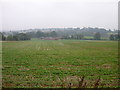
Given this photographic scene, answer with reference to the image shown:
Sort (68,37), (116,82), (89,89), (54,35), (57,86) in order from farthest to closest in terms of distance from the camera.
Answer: (54,35) → (68,37) → (116,82) → (57,86) → (89,89)

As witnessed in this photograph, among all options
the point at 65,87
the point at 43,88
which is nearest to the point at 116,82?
the point at 65,87

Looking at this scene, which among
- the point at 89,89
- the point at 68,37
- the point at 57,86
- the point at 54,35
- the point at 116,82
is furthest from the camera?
the point at 54,35

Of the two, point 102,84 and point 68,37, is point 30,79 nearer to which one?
point 102,84

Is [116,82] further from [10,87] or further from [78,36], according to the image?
[78,36]

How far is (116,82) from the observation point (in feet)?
21.4

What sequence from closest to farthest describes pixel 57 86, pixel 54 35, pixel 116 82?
1. pixel 57 86
2. pixel 116 82
3. pixel 54 35

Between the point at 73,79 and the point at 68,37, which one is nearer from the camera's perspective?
the point at 73,79

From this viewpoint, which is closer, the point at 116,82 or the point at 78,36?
the point at 116,82

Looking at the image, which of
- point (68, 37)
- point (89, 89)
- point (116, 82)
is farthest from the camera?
point (68, 37)

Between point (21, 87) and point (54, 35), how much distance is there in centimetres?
9184

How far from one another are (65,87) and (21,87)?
1.83 meters

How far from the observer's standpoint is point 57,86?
19.6 feet

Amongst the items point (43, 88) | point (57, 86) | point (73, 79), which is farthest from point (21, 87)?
point (73, 79)

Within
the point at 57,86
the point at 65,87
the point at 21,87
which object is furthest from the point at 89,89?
the point at 21,87
